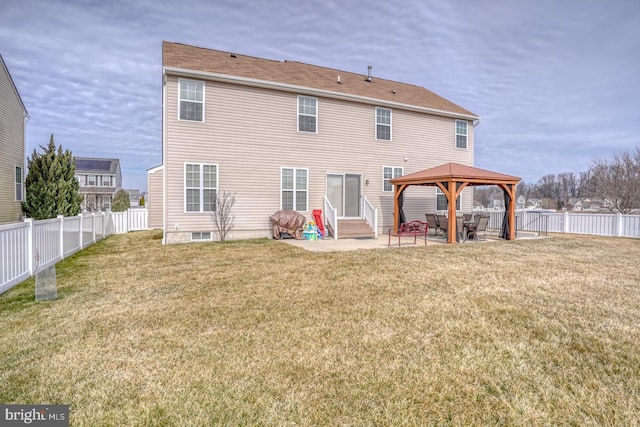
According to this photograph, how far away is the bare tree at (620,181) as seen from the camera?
18.0 m

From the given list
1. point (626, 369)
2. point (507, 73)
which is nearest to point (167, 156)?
point (626, 369)

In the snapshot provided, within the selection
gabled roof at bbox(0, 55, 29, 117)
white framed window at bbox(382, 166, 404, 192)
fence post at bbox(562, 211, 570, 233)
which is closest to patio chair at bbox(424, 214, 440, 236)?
white framed window at bbox(382, 166, 404, 192)

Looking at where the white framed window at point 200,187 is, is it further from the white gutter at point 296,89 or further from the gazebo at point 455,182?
the gazebo at point 455,182

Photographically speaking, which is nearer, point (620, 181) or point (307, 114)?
point (307, 114)

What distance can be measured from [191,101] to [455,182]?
952 cm

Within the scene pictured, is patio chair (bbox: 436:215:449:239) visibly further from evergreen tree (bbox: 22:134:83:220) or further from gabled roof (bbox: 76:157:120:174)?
gabled roof (bbox: 76:157:120:174)

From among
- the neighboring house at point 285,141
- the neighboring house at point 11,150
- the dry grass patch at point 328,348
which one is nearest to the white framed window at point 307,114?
the neighboring house at point 285,141

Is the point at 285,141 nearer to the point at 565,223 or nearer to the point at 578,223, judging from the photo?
the point at 565,223

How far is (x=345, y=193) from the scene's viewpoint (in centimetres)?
1368

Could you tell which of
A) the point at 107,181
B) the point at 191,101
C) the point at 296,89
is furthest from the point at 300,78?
the point at 107,181

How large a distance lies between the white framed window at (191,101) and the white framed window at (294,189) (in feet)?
11.5

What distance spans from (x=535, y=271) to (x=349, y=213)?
7.74m

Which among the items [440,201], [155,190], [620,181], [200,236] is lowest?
[200,236]

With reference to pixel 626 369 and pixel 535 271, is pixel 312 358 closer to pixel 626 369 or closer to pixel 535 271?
pixel 626 369
